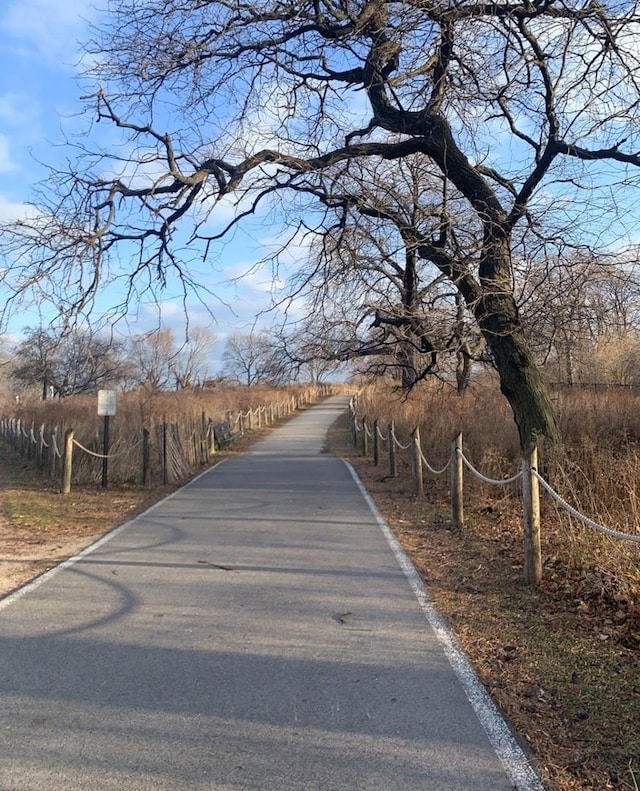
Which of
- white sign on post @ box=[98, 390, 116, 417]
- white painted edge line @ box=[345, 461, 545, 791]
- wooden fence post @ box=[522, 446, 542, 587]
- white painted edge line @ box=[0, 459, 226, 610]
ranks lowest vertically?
white painted edge line @ box=[345, 461, 545, 791]

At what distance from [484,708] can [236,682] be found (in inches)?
61.3

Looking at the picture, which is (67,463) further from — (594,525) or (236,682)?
(594,525)

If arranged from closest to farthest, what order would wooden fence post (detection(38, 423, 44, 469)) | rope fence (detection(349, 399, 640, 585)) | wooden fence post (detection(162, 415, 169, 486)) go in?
rope fence (detection(349, 399, 640, 585)) → wooden fence post (detection(162, 415, 169, 486)) → wooden fence post (detection(38, 423, 44, 469))

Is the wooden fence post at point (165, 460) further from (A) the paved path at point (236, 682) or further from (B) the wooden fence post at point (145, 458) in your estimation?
(A) the paved path at point (236, 682)

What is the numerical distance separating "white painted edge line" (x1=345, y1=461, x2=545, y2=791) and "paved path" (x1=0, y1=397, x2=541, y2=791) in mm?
18

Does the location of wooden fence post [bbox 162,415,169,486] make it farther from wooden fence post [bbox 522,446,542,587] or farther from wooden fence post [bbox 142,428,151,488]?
wooden fence post [bbox 522,446,542,587]

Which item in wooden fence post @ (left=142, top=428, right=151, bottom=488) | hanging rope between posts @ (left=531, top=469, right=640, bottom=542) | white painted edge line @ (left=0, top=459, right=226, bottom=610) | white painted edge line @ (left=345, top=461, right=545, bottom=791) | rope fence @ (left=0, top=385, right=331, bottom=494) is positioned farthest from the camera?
rope fence @ (left=0, top=385, right=331, bottom=494)

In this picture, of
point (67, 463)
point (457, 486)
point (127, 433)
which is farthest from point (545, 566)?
point (127, 433)

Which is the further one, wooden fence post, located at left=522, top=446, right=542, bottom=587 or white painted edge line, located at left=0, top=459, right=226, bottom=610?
wooden fence post, located at left=522, top=446, right=542, bottom=587

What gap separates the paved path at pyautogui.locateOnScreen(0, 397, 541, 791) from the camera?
3.49 m

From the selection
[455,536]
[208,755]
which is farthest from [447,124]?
[208,755]

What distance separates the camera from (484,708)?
4258 millimetres

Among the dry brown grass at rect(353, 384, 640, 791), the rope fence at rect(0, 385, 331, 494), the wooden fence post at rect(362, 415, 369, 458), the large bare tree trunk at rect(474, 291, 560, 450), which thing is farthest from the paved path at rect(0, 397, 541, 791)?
the wooden fence post at rect(362, 415, 369, 458)

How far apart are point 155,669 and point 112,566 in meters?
3.46
